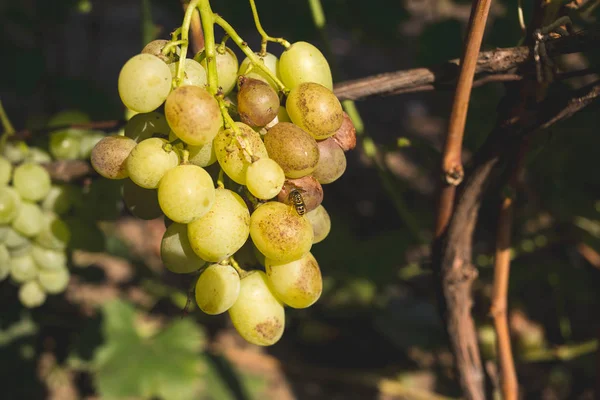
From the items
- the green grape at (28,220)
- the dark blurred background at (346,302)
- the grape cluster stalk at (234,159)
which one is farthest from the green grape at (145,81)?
the dark blurred background at (346,302)

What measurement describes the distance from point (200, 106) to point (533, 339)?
1284 mm

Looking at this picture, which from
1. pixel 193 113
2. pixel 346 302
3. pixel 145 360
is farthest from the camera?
pixel 346 302

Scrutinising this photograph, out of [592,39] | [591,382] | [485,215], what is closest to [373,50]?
[485,215]

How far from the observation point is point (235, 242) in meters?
0.57

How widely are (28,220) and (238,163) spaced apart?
1.65ft

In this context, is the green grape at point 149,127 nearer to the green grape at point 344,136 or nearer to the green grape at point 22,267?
the green grape at point 344,136

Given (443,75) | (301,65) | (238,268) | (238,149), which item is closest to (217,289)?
(238,268)

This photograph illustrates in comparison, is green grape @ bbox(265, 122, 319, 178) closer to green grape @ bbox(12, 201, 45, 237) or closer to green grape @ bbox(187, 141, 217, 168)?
green grape @ bbox(187, 141, 217, 168)

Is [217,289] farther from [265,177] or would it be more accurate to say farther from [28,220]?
[28,220]

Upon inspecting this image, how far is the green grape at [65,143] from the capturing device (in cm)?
95

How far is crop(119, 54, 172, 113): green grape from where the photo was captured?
0.53 meters

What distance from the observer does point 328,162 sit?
60 centimetres

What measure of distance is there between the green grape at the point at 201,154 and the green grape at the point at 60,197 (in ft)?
1.38

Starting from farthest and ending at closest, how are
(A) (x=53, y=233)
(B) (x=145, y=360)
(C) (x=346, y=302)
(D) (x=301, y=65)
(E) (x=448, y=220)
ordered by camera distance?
(C) (x=346, y=302)
(B) (x=145, y=360)
(A) (x=53, y=233)
(E) (x=448, y=220)
(D) (x=301, y=65)
